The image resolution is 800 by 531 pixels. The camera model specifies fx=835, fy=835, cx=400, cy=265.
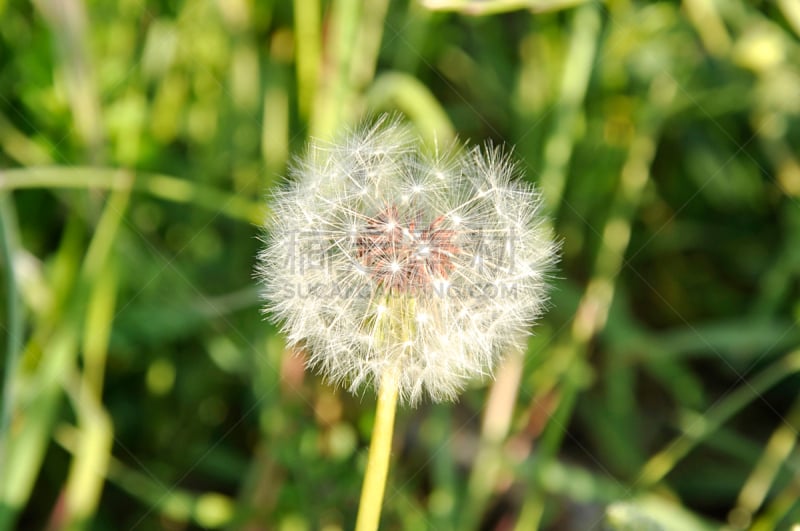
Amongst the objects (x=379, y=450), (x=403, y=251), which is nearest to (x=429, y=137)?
(x=403, y=251)

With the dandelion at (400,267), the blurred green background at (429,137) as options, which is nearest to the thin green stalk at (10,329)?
the blurred green background at (429,137)

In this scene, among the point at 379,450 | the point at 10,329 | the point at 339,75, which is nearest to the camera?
the point at 379,450

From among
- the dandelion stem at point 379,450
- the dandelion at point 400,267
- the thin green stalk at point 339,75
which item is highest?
the thin green stalk at point 339,75

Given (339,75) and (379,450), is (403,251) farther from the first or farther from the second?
(339,75)

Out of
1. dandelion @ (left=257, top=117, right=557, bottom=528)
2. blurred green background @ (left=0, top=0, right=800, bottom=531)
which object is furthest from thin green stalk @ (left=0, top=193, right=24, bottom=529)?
dandelion @ (left=257, top=117, right=557, bottom=528)

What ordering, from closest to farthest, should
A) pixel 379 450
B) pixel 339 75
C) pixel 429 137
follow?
1. pixel 379 450
2. pixel 339 75
3. pixel 429 137

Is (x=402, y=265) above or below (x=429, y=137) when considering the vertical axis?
below

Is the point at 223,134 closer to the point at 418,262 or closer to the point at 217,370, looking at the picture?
the point at 217,370

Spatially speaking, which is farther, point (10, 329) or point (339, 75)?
point (339, 75)

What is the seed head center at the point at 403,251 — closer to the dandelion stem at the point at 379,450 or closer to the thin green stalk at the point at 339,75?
the dandelion stem at the point at 379,450
